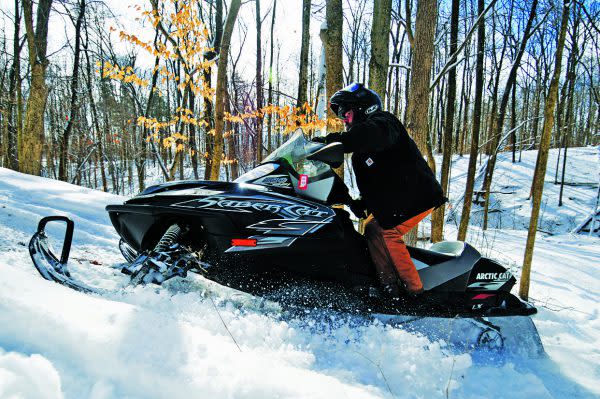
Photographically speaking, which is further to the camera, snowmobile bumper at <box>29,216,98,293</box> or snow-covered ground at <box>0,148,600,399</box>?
snowmobile bumper at <box>29,216,98,293</box>

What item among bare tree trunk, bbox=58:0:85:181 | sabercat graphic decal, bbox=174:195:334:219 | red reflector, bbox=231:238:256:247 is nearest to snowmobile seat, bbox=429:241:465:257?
sabercat graphic decal, bbox=174:195:334:219

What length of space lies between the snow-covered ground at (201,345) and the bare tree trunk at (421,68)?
2.60 metres

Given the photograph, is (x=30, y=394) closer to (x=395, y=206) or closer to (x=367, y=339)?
(x=367, y=339)

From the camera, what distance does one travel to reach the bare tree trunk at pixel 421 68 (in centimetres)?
488

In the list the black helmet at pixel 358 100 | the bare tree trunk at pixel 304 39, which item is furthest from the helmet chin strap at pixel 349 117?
the bare tree trunk at pixel 304 39

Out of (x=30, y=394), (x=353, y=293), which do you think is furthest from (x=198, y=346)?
(x=353, y=293)

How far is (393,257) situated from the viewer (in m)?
2.52

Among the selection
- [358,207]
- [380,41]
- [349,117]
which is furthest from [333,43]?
[358,207]

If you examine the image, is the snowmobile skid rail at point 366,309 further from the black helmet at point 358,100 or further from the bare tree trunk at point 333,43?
the bare tree trunk at point 333,43

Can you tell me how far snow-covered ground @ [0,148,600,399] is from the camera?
3.48 feet

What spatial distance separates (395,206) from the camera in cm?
248

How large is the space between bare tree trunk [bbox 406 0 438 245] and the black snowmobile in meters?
2.68

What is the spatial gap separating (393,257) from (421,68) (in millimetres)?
3465

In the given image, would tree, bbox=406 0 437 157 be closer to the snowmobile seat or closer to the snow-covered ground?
the snowmobile seat
